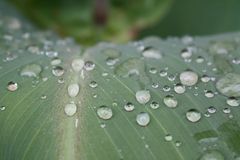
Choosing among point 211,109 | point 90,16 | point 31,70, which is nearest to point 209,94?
point 211,109

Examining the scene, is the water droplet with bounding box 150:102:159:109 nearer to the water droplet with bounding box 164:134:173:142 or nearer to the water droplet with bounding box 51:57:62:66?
the water droplet with bounding box 164:134:173:142

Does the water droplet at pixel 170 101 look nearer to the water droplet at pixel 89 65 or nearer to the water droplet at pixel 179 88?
the water droplet at pixel 179 88

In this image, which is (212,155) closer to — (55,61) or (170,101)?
(170,101)

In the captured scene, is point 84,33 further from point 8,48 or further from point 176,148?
point 176,148

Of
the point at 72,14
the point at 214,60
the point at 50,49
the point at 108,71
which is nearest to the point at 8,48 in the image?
the point at 50,49

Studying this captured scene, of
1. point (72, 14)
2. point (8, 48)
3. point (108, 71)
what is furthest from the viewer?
point (72, 14)
